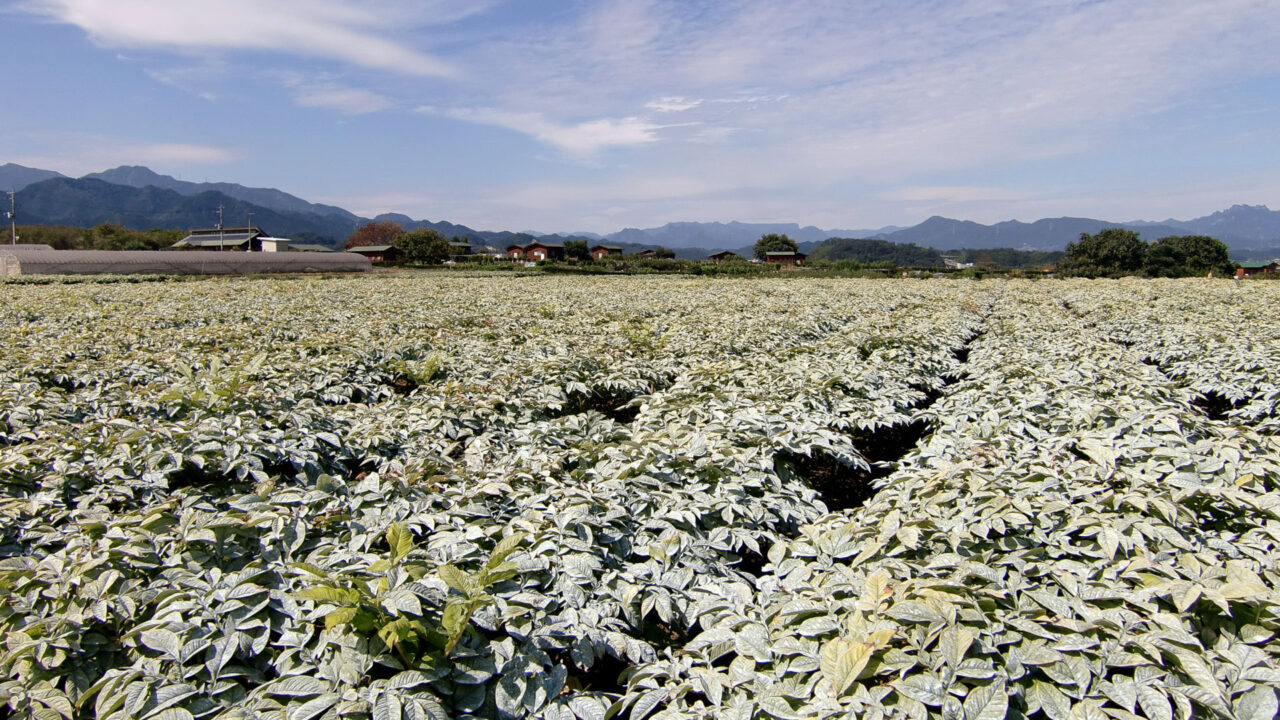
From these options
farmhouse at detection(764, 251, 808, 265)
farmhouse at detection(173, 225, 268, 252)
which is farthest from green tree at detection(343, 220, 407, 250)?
farmhouse at detection(764, 251, 808, 265)

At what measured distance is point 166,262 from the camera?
126ft

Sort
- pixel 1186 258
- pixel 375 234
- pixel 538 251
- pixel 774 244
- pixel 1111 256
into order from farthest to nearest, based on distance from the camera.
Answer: pixel 375 234
pixel 538 251
pixel 774 244
pixel 1186 258
pixel 1111 256

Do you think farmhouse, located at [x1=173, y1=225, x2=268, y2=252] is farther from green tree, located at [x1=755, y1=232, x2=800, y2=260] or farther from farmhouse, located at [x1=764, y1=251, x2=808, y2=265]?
green tree, located at [x1=755, y1=232, x2=800, y2=260]

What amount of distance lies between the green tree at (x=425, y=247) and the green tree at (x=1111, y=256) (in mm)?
73833

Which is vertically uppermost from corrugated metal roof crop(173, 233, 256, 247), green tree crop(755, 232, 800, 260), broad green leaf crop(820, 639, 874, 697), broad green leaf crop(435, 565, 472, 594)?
green tree crop(755, 232, 800, 260)

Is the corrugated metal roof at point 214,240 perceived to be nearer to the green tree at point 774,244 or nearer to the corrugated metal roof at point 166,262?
the corrugated metal roof at point 166,262

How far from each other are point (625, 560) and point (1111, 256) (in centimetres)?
7752

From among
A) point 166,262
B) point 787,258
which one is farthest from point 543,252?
point 166,262

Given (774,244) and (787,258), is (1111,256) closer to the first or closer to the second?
(787,258)

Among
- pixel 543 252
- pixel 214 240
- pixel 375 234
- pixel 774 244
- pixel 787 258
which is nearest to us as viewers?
pixel 214 240

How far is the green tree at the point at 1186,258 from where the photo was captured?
59.7 m

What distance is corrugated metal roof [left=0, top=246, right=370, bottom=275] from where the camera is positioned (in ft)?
110

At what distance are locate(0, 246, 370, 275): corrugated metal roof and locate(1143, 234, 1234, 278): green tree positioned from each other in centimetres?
7593

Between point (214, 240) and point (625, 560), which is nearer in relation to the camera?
point (625, 560)
